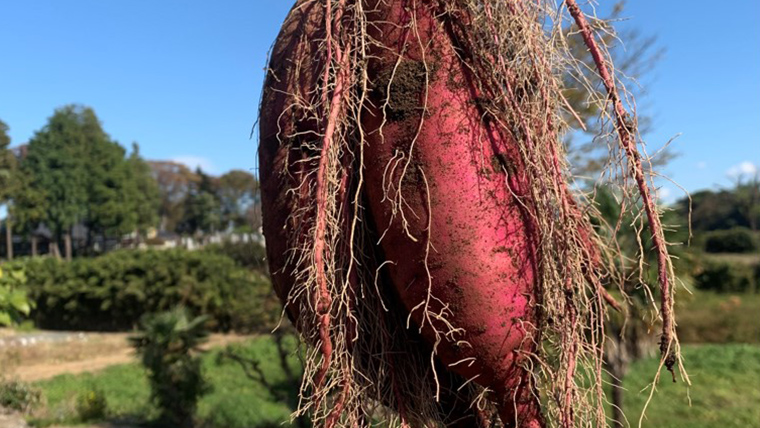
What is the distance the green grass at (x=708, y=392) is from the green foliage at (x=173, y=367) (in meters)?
6.19

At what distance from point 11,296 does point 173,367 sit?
284cm

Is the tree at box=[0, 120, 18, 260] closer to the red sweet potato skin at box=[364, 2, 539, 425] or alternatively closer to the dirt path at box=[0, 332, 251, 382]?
the dirt path at box=[0, 332, 251, 382]

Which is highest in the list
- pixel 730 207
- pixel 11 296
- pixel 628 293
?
pixel 730 207

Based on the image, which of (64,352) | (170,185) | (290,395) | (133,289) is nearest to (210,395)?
(290,395)

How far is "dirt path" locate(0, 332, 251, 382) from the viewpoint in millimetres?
15033

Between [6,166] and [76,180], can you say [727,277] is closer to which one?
[76,180]

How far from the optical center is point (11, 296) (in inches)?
251

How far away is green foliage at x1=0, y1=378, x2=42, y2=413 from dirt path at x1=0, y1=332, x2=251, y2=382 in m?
4.30

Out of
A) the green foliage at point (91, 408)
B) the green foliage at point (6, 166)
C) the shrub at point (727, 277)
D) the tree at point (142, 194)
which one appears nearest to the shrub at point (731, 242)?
the shrub at point (727, 277)

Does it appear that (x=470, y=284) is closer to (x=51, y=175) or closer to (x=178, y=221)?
(x=51, y=175)

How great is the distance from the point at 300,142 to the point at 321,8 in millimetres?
316

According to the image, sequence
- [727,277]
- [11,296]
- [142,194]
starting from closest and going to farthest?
[11,296], [727,277], [142,194]

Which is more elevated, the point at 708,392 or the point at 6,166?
the point at 6,166

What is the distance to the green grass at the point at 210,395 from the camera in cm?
891
